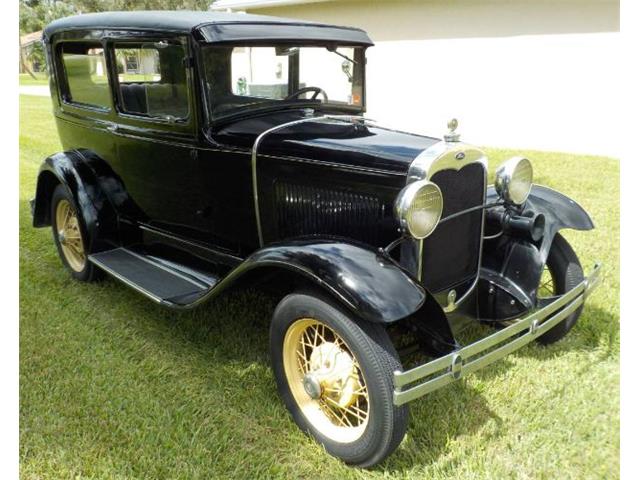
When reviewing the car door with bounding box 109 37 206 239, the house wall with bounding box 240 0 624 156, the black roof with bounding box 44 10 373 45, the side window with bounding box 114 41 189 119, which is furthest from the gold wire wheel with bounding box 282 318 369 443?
the house wall with bounding box 240 0 624 156

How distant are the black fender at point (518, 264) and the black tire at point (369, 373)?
100 cm

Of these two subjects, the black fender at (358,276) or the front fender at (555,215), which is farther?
the front fender at (555,215)

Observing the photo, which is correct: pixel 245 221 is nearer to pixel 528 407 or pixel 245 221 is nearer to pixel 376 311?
pixel 376 311

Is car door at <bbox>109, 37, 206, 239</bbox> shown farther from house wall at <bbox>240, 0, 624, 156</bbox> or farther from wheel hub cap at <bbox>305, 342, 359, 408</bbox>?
house wall at <bbox>240, 0, 624, 156</bbox>

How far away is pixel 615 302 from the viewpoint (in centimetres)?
364

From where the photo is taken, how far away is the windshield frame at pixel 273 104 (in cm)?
296

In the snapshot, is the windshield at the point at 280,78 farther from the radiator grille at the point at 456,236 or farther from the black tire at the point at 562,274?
the black tire at the point at 562,274

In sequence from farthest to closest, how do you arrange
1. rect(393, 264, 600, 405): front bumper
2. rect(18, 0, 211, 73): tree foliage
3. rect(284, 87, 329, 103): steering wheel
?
rect(18, 0, 211, 73): tree foliage < rect(284, 87, 329, 103): steering wheel < rect(393, 264, 600, 405): front bumper

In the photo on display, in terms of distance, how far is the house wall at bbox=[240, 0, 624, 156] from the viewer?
9000 millimetres

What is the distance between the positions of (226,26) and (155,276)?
60.2 inches

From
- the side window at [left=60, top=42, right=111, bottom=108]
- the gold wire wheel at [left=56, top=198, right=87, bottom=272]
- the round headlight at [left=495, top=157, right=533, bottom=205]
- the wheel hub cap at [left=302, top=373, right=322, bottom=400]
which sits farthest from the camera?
the gold wire wheel at [left=56, top=198, right=87, bottom=272]

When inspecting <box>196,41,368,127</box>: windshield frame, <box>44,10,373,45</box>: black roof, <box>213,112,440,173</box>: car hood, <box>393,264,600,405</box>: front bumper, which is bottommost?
<box>393,264,600,405</box>: front bumper

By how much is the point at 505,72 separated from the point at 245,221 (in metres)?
8.23


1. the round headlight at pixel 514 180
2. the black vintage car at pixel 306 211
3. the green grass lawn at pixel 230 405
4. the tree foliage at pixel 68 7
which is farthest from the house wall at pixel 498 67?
the tree foliage at pixel 68 7
